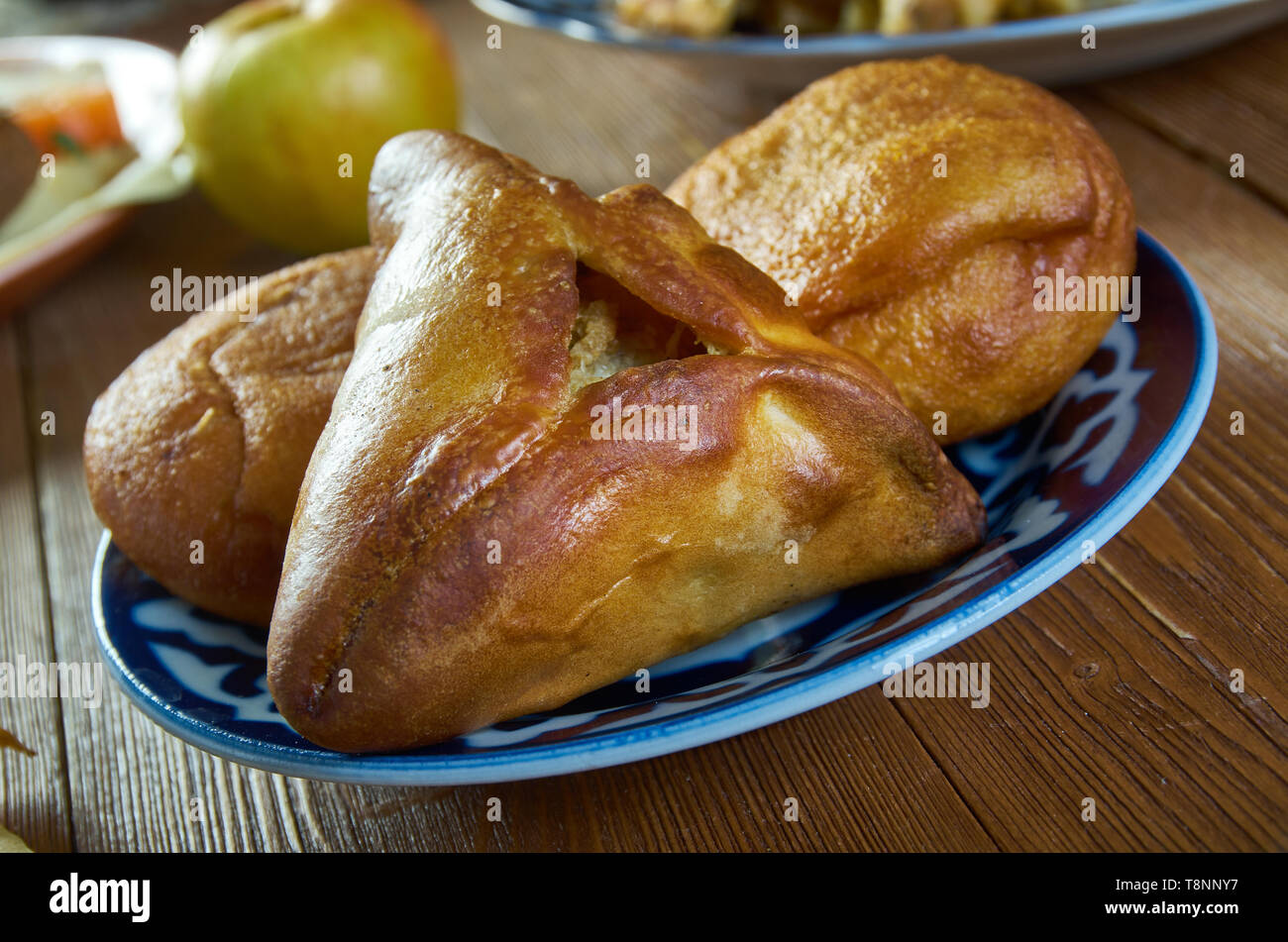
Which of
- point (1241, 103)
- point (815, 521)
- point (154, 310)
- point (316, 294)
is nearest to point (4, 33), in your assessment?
point (154, 310)

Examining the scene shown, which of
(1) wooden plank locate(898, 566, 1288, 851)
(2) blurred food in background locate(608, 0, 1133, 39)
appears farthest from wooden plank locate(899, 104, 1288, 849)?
(2) blurred food in background locate(608, 0, 1133, 39)

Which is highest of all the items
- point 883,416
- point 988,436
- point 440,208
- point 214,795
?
point 440,208

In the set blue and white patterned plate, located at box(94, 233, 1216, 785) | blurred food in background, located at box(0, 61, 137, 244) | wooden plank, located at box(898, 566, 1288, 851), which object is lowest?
wooden plank, located at box(898, 566, 1288, 851)

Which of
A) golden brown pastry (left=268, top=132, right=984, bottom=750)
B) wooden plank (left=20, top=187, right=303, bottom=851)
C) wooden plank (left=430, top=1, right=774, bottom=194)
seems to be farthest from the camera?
wooden plank (left=430, top=1, right=774, bottom=194)

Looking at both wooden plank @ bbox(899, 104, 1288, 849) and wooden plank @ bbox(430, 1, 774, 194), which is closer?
wooden plank @ bbox(899, 104, 1288, 849)

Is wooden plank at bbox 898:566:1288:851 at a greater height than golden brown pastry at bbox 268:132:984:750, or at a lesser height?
lesser

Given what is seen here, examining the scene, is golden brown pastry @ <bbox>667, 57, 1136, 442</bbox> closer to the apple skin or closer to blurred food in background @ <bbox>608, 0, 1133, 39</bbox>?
blurred food in background @ <bbox>608, 0, 1133, 39</bbox>

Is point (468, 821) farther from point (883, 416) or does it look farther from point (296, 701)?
point (883, 416)

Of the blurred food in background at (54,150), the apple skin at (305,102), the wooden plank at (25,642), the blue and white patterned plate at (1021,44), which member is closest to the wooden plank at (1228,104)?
the blue and white patterned plate at (1021,44)
